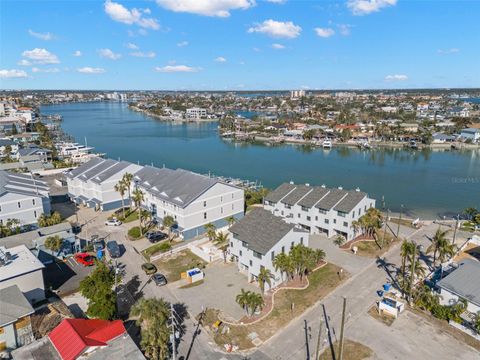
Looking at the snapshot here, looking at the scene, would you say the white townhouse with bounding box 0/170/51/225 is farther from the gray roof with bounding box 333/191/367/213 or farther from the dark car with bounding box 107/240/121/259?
the gray roof with bounding box 333/191/367/213

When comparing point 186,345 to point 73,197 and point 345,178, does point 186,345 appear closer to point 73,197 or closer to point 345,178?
point 73,197

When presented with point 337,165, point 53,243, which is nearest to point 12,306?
point 53,243

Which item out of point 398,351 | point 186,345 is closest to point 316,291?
point 398,351

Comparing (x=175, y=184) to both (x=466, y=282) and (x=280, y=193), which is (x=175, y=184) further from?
(x=466, y=282)

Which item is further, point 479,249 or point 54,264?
point 479,249

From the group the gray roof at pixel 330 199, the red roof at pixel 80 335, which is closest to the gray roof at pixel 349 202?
the gray roof at pixel 330 199

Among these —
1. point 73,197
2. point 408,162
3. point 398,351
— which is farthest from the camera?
point 408,162
